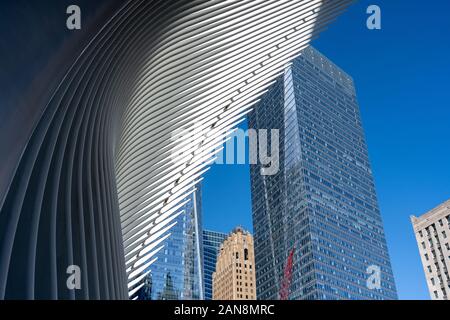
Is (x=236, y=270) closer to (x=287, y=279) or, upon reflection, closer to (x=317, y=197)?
(x=287, y=279)

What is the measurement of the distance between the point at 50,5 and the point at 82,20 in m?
1.26

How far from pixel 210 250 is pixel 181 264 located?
56.0 metres

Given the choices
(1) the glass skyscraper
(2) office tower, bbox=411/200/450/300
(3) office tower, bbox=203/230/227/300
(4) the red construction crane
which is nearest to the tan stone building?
(1) the glass skyscraper

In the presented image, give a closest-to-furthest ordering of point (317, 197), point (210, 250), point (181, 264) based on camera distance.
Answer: point (181, 264)
point (317, 197)
point (210, 250)

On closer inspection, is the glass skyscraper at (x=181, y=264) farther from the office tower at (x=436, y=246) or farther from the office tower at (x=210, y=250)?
the office tower at (x=436, y=246)

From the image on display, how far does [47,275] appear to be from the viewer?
4.96 meters

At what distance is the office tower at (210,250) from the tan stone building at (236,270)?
41.5 ft

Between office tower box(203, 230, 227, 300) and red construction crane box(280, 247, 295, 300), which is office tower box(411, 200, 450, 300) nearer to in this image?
red construction crane box(280, 247, 295, 300)

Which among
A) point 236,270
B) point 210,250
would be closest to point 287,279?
point 236,270

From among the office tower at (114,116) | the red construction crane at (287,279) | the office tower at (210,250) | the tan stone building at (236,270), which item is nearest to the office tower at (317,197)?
the red construction crane at (287,279)

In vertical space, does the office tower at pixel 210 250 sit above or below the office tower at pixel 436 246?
above

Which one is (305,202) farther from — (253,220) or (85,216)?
(85,216)

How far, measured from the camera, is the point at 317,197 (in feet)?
342

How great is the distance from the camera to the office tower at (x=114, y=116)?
16.0ft
